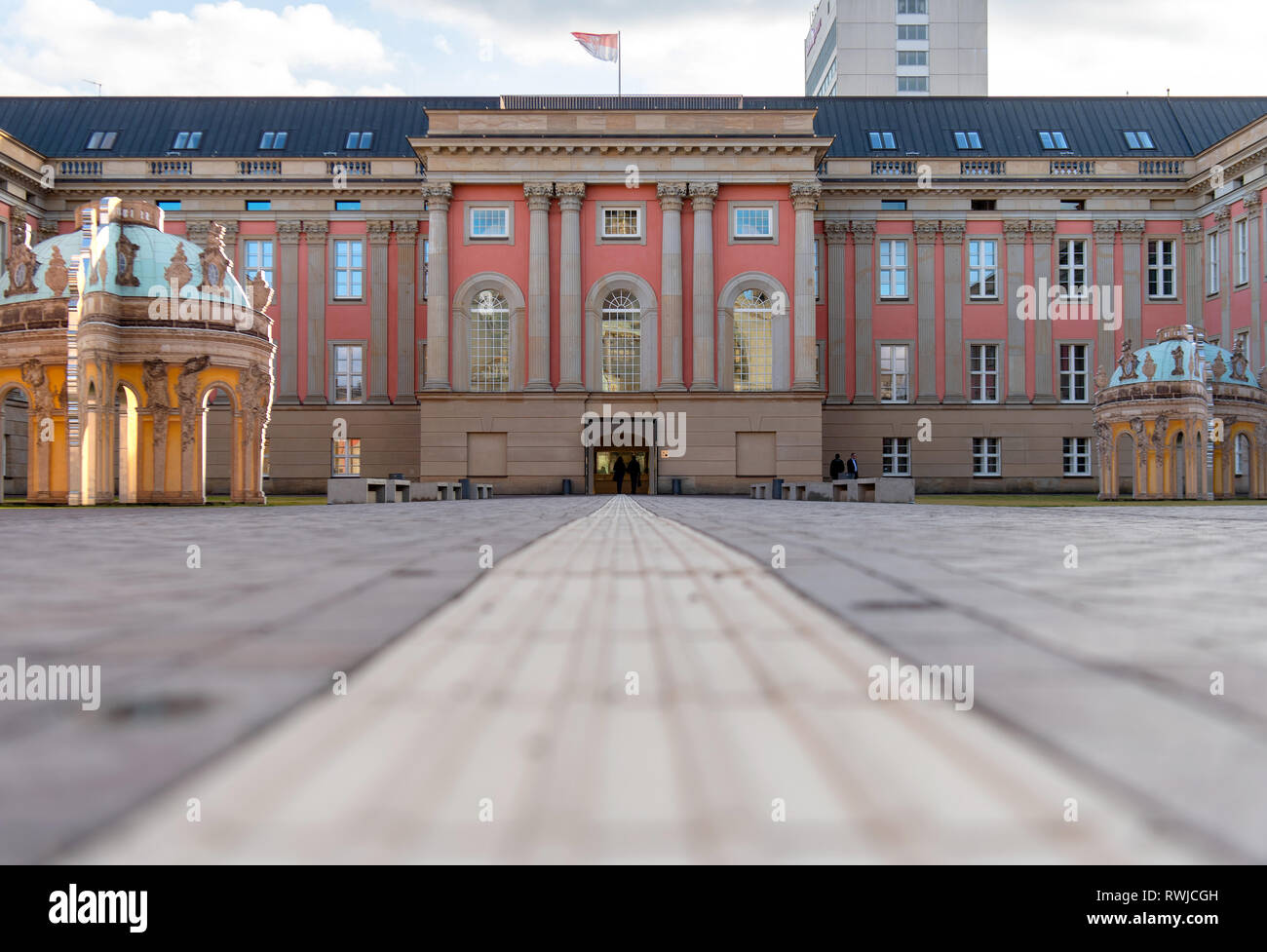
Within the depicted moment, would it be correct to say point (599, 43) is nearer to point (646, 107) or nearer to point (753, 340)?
point (646, 107)

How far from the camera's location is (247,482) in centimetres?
2314

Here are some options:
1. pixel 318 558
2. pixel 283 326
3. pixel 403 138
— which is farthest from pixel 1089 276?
pixel 318 558

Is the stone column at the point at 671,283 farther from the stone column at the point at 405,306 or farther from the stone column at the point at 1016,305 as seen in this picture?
the stone column at the point at 1016,305

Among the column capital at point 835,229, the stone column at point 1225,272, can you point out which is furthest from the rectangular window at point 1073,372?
the column capital at point 835,229

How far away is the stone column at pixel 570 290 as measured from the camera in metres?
40.7

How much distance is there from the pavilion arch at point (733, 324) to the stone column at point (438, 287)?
12.8 metres

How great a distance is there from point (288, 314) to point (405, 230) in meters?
7.55

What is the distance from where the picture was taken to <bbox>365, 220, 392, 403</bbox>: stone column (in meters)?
46.2

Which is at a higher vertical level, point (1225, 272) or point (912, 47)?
point (912, 47)

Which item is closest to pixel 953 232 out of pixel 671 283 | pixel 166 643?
pixel 671 283

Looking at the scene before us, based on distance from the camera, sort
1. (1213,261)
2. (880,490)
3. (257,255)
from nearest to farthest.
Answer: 1. (880,490)
2. (1213,261)
3. (257,255)

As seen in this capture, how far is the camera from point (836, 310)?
47.0 m

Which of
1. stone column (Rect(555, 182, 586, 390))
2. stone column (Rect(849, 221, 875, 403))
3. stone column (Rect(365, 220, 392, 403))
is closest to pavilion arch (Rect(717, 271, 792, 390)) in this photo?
stone column (Rect(555, 182, 586, 390))
